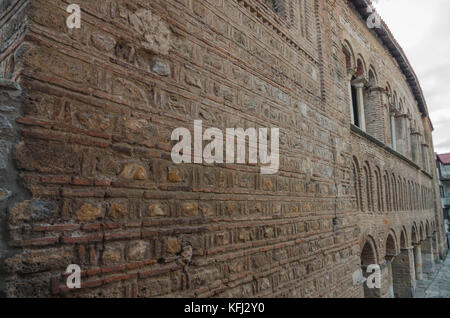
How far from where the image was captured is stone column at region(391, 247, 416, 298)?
9.62 meters

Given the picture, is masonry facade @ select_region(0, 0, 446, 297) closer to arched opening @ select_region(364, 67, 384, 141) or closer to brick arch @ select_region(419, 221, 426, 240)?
arched opening @ select_region(364, 67, 384, 141)

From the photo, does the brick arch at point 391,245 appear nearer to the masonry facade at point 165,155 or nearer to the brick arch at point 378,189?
the brick arch at point 378,189

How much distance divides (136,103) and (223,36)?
129 centimetres

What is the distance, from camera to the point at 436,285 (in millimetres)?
11703

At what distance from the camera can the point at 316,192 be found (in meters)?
4.14

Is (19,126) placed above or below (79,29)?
below

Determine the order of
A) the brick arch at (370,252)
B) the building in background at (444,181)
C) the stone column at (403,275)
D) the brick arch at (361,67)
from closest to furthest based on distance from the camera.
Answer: the brick arch at (370,252) < the brick arch at (361,67) < the stone column at (403,275) < the building in background at (444,181)

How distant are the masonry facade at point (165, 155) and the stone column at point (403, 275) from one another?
20.3 feet

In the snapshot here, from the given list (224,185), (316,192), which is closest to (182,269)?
(224,185)

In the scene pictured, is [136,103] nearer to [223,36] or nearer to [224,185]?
[224,185]

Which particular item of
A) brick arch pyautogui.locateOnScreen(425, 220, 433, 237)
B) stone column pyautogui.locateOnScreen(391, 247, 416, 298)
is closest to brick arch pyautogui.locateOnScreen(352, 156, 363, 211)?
stone column pyautogui.locateOnScreen(391, 247, 416, 298)

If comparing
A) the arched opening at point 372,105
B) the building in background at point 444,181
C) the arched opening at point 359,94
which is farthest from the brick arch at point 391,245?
the building in background at point 444,181

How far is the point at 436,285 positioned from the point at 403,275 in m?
3.15

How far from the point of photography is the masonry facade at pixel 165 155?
1622 mm
